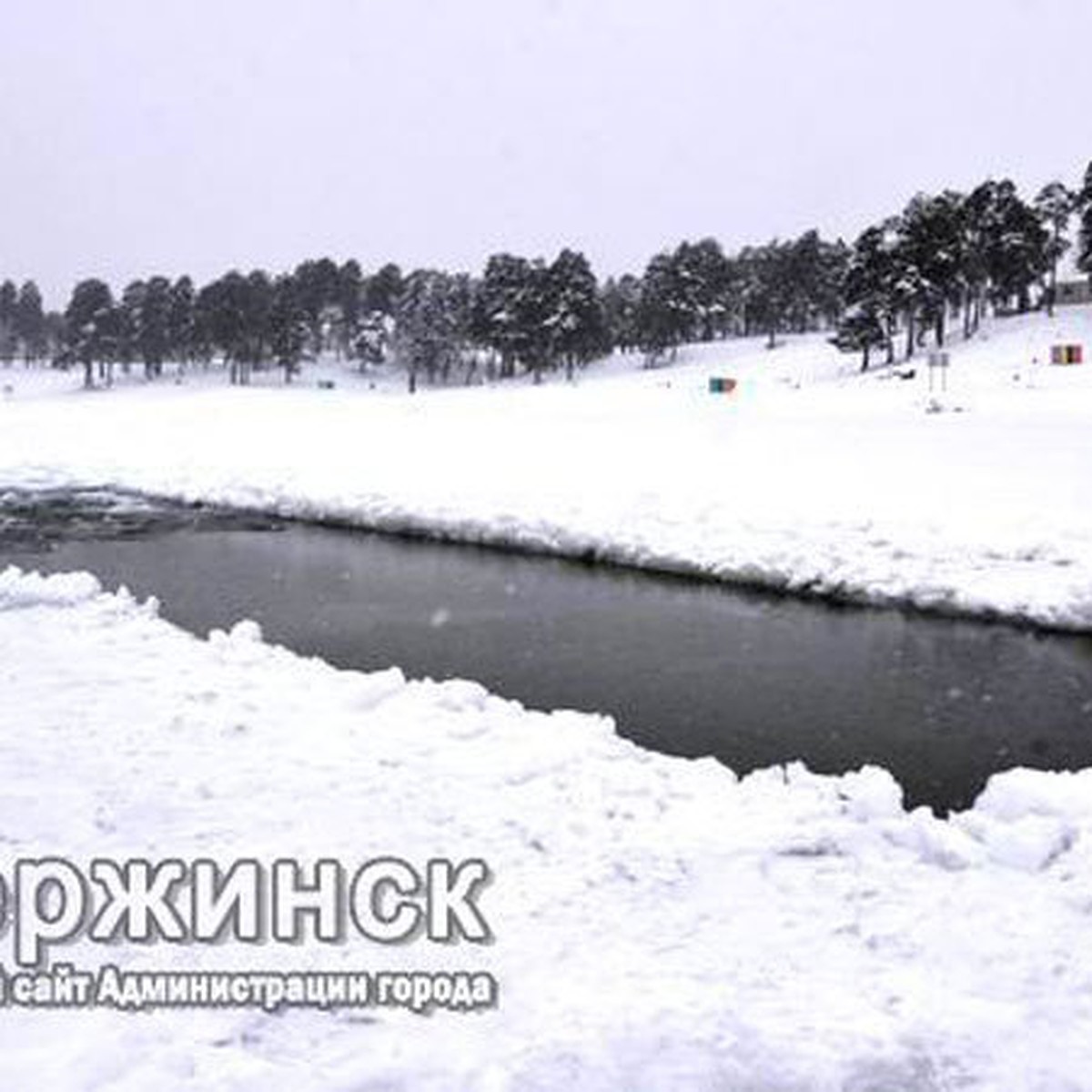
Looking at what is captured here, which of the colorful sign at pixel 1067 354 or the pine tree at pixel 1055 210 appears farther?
the pine tree at pixel 1055 210

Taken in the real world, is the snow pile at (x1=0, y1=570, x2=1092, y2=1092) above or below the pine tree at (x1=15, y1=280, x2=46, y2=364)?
below

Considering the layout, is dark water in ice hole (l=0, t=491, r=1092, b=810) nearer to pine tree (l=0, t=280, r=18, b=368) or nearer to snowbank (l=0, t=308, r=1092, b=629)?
snowbank (l=0, t=308, r=1092, b=629)

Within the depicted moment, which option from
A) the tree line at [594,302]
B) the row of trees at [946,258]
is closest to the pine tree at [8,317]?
the tree line at [594,302]

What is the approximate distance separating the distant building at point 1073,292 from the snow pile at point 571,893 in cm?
9213

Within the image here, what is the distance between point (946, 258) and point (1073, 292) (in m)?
33.3

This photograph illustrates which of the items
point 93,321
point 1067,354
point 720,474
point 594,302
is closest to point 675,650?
point 720,474

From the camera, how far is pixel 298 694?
11.1 metres

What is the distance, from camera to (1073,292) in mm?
93938

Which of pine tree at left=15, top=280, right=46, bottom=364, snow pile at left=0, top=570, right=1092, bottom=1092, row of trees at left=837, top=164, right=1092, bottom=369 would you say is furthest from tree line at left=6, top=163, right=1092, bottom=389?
snow pile at left=0, top=570, right=1092, bottom=1092

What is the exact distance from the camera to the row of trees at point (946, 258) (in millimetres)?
67562

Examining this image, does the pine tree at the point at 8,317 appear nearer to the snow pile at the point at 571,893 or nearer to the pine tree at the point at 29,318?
the pine tree at the point at 29,318

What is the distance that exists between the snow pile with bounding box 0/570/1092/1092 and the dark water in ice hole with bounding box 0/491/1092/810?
212 centimetres

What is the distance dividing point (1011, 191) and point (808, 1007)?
3246 inches

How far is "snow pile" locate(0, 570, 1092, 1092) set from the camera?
5.17 m
